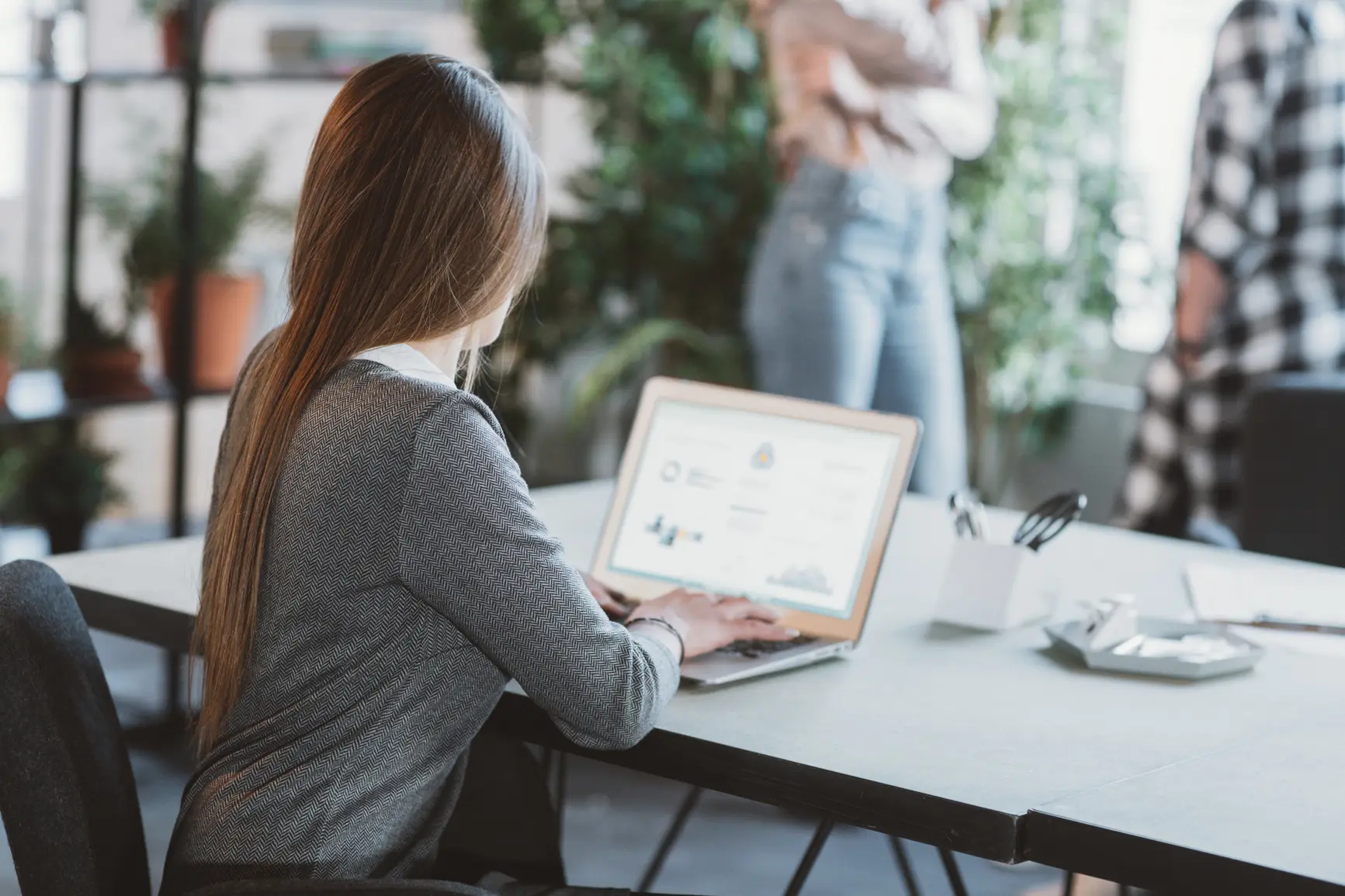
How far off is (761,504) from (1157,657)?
42cm

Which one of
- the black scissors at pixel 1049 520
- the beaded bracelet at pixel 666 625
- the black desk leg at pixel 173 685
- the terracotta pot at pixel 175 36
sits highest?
the terracotta pot at pixel 175 36

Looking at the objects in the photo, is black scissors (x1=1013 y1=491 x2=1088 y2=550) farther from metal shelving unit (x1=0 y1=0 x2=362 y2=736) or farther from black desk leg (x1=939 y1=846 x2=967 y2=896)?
metal shelving unit (x1=0 y1=0 x2=362 y2=736)

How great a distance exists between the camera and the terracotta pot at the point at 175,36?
3494 mm

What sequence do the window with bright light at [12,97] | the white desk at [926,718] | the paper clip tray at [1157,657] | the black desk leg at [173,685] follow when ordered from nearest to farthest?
1. the white desk at [926,718]
2. the paper clip tray at [1157,657]
3. the window with bright light at [12,97]
4. the black desk leg at [173,685]

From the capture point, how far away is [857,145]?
3.17 m

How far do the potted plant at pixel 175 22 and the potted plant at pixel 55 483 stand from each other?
0.82 metres

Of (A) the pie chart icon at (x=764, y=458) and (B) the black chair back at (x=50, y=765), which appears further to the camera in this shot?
(A) the pie chart icon at (x=764, y=458)

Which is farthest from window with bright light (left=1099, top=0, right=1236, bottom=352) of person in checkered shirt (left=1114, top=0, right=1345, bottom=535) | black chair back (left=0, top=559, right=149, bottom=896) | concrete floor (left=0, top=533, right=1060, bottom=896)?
black chair back (left=0, top=559, right=149, bottom=896)

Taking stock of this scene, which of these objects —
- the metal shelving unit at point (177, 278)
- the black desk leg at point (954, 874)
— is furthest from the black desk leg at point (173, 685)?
the black desk leg at point (954, 874)

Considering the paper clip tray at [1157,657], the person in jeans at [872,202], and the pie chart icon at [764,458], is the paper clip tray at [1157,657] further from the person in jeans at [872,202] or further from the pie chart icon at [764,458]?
the person in jeans at [872,202]

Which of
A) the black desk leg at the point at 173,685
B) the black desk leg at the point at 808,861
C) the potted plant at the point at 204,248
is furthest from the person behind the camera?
the black desk leg at the point at 173,685

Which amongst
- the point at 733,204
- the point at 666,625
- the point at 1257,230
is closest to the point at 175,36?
the point at 733,204

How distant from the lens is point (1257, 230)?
122 inches

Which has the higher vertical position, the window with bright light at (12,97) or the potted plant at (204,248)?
the window with bright light at (12,97)
